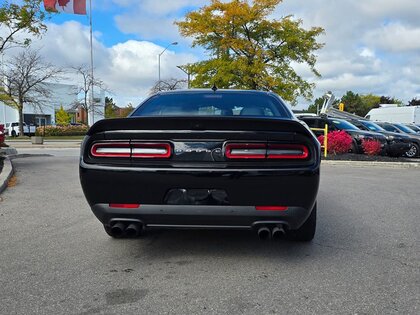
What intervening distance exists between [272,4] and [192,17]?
209 inches

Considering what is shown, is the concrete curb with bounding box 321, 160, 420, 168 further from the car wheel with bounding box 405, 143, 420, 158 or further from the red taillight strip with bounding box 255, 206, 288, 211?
the red taillight strip with bounding box 255, 206, 288, 211

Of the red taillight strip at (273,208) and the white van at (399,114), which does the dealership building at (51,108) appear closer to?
the white van at (399,114)

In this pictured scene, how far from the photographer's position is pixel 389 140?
1577cm

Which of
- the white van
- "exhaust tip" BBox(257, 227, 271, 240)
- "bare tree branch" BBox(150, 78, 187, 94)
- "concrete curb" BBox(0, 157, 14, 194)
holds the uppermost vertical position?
"bare tree branch" BBox(150, 78, 187, 94)

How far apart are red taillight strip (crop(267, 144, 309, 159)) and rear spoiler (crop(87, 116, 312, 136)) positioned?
0.13m

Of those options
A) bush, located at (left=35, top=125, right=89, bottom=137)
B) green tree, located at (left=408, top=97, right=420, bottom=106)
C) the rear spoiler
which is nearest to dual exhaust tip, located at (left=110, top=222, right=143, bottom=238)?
the rear spoiler

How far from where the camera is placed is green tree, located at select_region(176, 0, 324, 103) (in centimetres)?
2628

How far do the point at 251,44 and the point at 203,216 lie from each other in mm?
24891

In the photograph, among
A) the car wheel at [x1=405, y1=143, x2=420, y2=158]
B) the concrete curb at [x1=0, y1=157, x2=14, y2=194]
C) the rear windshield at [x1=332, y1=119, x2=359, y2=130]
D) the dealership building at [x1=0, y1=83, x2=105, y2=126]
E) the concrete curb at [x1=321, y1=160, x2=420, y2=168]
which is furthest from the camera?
the dealership building at [x1=0, y1=83, x2=105, y2=126]

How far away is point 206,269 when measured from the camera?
3510mm

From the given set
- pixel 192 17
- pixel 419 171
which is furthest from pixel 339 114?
pixel 419 171

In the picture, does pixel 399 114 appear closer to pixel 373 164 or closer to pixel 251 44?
pixel 251 44

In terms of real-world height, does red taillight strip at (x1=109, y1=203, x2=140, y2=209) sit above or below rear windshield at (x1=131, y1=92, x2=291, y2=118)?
below

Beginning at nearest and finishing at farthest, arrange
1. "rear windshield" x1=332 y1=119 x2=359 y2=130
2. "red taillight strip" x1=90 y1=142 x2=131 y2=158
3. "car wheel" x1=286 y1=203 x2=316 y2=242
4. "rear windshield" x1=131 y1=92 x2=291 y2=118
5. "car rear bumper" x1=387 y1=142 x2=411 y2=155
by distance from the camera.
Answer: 1. "red taillight strip" x1=90 y1=142 x2=131 y2=158
2. "car wheel" x1=286 y1=203 x2=316 y2=242
3. "rear windshield" x1=131 y1=92 x2=291 y2=118
4. "car rear bumper" x1=387 y1=142 x2=411 y2=155
5. "rear windshield" x1=332 y1=119 x2=359 y2=130
